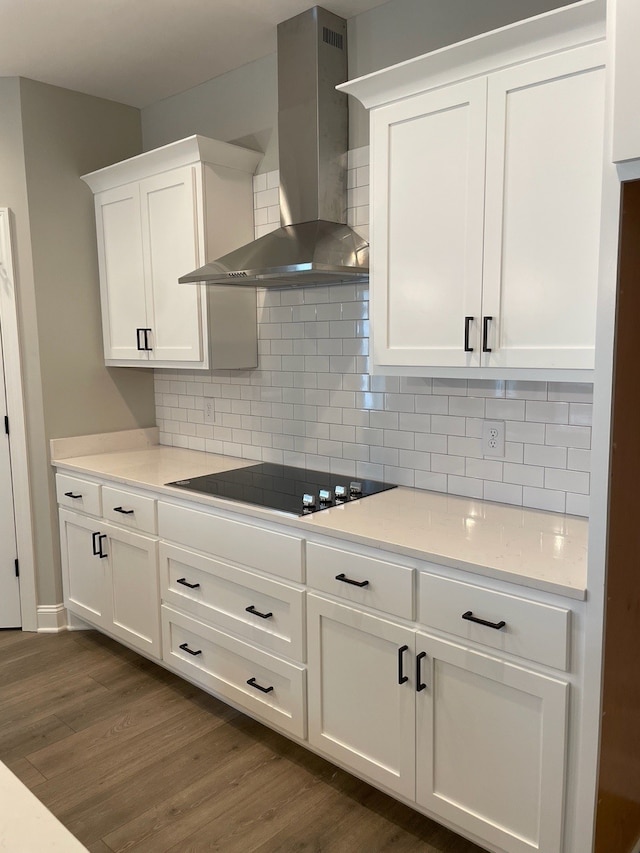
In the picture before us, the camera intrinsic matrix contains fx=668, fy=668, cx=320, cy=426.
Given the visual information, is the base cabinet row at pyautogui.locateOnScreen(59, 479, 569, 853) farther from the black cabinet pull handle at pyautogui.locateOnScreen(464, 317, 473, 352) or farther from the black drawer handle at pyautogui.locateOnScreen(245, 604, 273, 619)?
the black cabinet pull handle at pyautogui.locateOnScreen(464, 317, 473, 352)

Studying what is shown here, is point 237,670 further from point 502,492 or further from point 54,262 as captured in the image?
point 54,262

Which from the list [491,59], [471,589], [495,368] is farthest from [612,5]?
[471,589]

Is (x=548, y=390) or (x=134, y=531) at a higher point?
(x=548, y=390)

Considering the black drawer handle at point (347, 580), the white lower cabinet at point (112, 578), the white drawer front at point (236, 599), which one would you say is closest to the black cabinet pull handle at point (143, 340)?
the white lower cabinet at point (112, 578)

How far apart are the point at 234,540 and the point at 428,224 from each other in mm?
1310

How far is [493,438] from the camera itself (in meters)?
2.38

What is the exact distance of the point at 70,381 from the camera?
139 inches

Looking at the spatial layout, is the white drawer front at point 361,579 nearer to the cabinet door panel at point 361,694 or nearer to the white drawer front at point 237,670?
the cabinet door panel at point 361,694

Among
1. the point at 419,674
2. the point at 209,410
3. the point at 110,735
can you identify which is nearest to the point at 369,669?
the point at 419,674

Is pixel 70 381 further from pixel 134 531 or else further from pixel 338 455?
pixel 338 455

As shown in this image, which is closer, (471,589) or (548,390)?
(471,589)

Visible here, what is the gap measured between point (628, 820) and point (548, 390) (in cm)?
125

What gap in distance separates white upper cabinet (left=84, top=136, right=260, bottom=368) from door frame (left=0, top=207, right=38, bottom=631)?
49 centimetres

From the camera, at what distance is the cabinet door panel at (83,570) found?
128 inches
